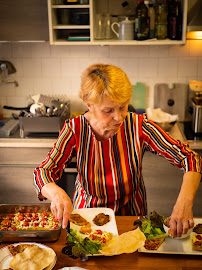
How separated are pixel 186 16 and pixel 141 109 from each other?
1.00 meters

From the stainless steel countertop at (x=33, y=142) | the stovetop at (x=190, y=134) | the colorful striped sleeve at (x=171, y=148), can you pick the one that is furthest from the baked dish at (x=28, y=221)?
the stovetop at (x=190, y=134)

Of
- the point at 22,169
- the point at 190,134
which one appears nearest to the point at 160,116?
the point at 190,134

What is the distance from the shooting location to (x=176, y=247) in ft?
5.17

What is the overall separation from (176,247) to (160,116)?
6.37 feet

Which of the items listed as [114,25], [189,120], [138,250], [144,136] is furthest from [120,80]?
[189,120]

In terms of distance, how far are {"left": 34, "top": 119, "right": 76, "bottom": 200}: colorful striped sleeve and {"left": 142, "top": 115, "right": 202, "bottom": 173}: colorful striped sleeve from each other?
42 cm

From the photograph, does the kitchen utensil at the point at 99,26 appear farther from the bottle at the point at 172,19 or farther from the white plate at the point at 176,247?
the white plate at the point at 176,247

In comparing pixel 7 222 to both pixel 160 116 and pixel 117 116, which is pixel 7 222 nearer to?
pixel 117 116

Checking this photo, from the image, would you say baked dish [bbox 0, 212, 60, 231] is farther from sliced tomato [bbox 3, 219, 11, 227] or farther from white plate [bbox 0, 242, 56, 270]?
white plate [bbox 0, 242, 56, 270]

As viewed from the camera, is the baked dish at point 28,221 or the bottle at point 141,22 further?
the bottle at point 141,22

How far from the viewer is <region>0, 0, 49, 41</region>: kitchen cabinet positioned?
311 centimetres

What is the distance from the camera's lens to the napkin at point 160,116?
10.8 ft

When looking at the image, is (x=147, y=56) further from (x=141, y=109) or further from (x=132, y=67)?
(x=141, y=109)

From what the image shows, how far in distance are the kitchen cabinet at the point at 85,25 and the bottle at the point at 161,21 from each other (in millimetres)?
68
